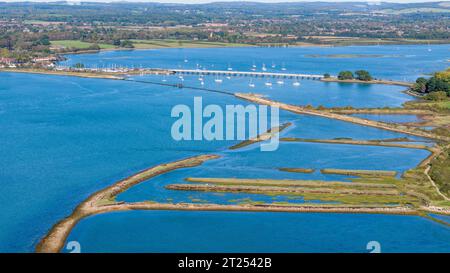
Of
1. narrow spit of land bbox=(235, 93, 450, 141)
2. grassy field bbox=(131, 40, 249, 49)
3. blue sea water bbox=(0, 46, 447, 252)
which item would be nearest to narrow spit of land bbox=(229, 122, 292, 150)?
blue sea water bbox=(0, 46, 447, 252)

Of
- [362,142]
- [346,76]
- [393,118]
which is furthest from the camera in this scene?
[346,76]

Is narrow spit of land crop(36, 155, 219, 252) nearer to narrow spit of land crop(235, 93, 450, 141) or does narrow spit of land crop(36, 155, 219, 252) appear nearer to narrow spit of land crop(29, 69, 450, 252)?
narrow spit of land crop(29, 69, 450, 252)

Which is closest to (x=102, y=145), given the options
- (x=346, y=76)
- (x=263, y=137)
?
(x=263, y=137)

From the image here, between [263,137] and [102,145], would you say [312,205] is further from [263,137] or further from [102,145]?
[102,145]

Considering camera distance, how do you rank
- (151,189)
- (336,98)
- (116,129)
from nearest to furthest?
(151,189) < (116,129) < (336,98)

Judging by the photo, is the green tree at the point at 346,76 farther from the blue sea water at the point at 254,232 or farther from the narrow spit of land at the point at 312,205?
the blue sea water at the point at 254,232

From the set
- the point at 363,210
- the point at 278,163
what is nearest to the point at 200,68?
the point at 278,163
